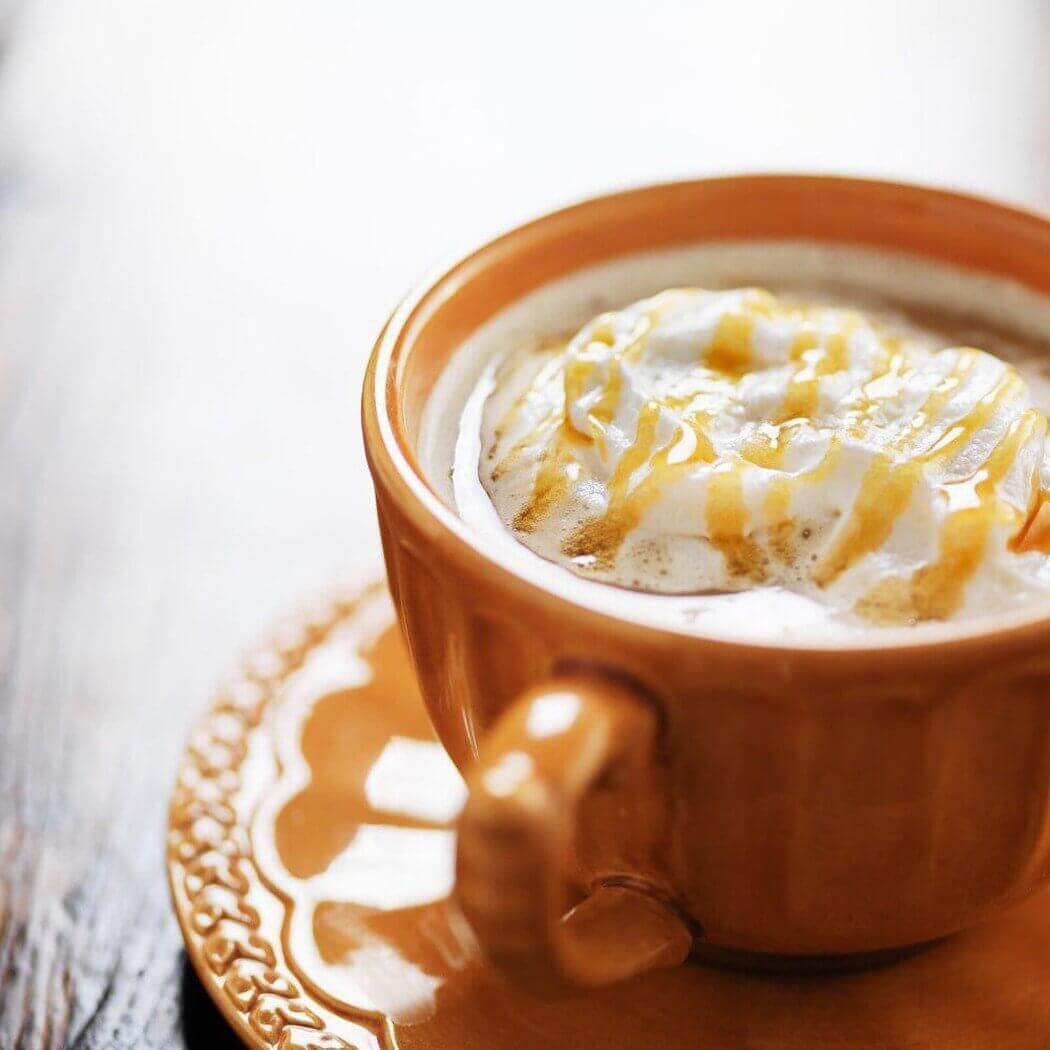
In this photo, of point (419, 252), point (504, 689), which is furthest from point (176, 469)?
point (504, 689)

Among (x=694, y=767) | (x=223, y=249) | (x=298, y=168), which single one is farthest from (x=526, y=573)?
(x=298, y=168)

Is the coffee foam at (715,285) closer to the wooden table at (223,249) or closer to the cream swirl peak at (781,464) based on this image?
the cream swirl peak at (781,464)

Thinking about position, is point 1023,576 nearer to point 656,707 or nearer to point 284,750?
point 656,707

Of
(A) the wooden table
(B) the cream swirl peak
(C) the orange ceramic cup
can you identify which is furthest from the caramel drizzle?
(A) the wooden table

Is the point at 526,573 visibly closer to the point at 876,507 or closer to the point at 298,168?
the point at 876,507

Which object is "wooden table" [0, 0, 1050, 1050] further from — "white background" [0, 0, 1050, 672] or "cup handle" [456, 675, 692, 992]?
"cup handle" [456, 675, 692, 992]

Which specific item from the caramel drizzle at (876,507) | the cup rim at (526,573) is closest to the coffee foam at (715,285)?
the cup rim at (526,573)
